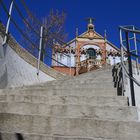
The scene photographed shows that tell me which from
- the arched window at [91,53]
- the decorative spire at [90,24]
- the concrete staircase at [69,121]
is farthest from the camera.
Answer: the decorative spire at [90,24]

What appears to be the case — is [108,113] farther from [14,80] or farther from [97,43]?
[97,43]

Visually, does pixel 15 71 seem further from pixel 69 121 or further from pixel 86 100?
pixel 69 121

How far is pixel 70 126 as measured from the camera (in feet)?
7.23

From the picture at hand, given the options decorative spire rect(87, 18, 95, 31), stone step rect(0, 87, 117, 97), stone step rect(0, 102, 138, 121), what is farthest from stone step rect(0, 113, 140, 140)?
decorative spire rect(87, 18, 95, 31)

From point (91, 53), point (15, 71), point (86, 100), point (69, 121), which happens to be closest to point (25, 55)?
point (15, 71)

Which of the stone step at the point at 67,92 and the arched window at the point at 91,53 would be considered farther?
the arched window at the point at 91,53

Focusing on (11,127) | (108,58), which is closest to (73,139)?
(11,127)

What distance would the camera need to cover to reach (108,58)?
28.9 metres

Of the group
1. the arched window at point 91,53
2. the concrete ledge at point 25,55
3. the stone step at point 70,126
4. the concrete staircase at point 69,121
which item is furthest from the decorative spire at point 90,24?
the stone step at point 70,126

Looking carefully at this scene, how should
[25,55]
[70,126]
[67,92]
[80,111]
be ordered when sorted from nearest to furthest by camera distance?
[70,126] < [80,111] < [67,92] < [25,55]

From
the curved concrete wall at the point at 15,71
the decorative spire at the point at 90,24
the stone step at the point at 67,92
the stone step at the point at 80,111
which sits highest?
the decorative spire at the point at 90,24

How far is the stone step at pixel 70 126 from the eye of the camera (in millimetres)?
2125

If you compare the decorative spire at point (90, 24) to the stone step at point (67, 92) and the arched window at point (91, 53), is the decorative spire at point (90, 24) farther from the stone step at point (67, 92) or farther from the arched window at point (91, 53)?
the stone step at point (67, 92)

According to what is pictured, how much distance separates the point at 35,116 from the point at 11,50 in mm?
2671
